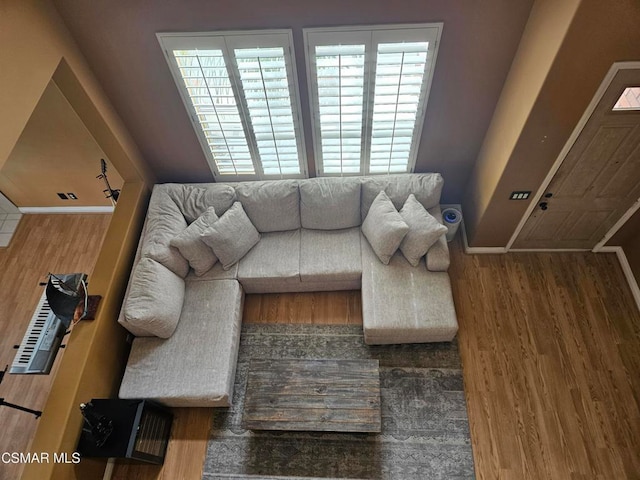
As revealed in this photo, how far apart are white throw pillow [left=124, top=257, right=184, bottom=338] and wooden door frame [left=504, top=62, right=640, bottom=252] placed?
9.64 feet

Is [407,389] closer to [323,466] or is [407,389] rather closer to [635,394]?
[323,466]

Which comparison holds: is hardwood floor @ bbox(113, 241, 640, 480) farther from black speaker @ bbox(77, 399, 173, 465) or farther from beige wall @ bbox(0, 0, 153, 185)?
beige wall @ bbox(0, 0, 153, 185)

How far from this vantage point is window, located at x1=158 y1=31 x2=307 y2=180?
2617 mm

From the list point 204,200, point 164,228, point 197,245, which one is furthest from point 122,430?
point 204,200

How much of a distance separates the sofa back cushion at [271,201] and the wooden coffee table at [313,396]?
1.21 m

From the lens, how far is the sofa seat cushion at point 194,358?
2.80m

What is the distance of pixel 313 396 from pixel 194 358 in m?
0.94

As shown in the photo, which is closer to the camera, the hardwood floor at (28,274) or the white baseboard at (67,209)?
the hardwood floor at (28,274)

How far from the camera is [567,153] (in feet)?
8.71

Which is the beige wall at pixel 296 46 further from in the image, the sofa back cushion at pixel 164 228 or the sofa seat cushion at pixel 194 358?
the sofa seat cushion at pixel 194 358

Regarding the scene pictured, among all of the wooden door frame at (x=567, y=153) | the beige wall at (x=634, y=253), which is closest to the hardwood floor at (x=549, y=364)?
the beige wall at (x=634, y=253)

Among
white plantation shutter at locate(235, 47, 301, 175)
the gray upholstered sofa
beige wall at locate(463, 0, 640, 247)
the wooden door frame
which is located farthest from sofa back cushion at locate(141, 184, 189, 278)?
the wooden door frame

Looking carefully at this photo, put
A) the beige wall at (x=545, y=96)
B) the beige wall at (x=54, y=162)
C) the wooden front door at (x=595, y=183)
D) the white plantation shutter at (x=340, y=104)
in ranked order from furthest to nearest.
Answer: the beige wall at (x=54, y=162)
the white plantation shutter at (x=340, y=104)
the wooden front door at (x=595, y=183)
the beige wall at (x=545, y=96)

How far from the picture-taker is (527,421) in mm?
2855
